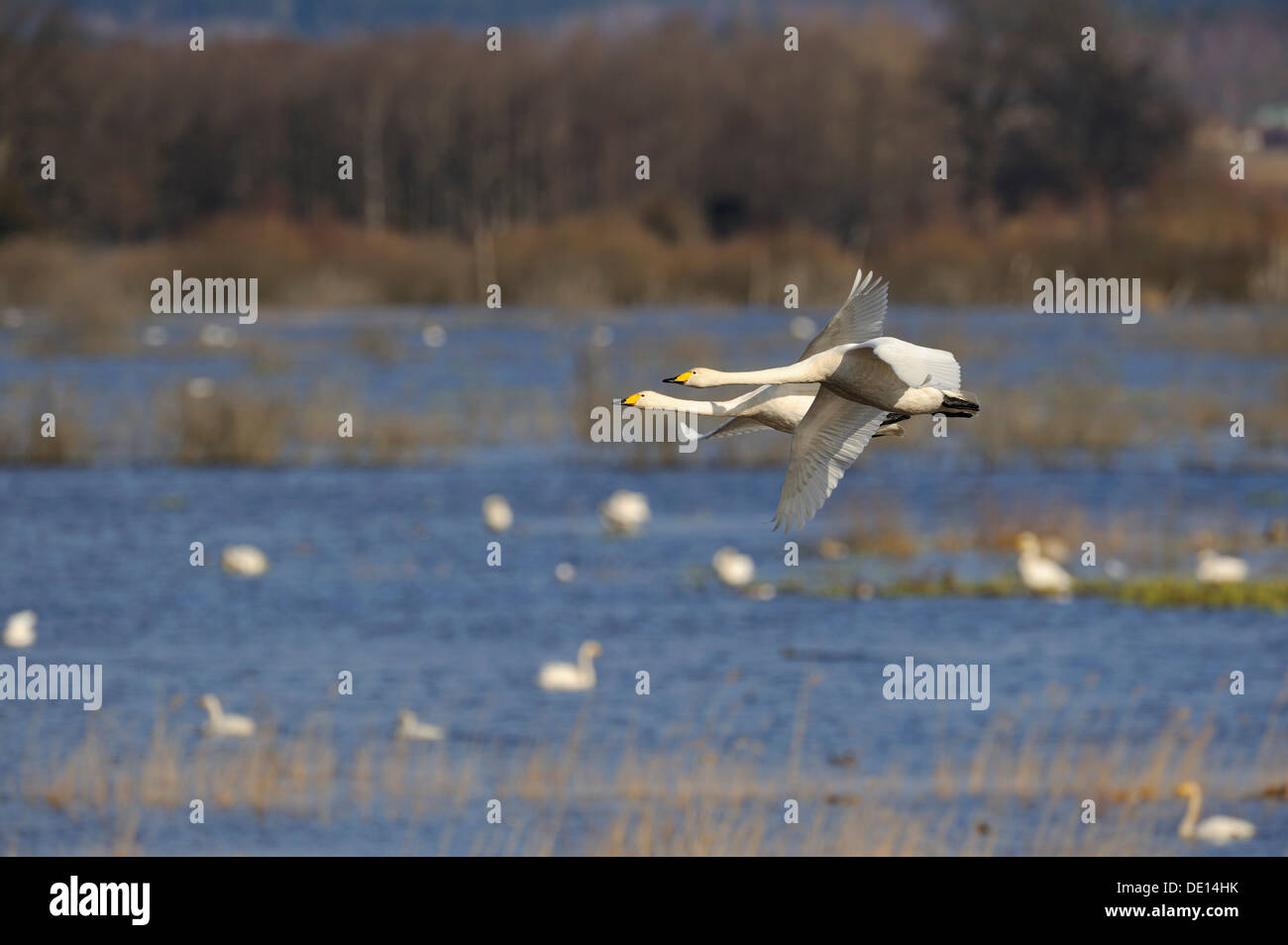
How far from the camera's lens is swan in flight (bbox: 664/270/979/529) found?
6.58 metres

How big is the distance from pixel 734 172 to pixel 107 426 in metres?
51.9

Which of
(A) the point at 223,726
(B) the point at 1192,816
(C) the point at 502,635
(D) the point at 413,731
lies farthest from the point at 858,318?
(C) the point at 502,635

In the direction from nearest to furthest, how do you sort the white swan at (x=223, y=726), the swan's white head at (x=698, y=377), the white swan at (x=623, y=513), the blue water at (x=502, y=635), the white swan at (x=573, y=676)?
the swan's white head at (x=698, y=377), the white swan at (x=223, y=726), the blue water at (x=502, y=635), the white swan at (x=573, y=676), the white swan at (x=623, y=513)

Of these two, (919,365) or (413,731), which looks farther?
(413,731)

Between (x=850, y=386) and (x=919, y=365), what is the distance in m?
0.34

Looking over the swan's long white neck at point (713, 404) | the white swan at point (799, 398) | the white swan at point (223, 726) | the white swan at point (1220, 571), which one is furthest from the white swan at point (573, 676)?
the white swan at point (799, 398)

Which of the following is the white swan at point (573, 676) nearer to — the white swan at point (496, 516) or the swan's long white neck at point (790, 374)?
the white swan at point (496, 516)

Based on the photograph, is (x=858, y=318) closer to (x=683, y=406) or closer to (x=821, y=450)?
(x=821, y=450)

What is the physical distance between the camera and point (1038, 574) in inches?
1385

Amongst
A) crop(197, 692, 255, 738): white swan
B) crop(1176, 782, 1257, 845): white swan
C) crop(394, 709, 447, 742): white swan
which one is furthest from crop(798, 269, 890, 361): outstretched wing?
crop(197, 692, 255, 738): white swan

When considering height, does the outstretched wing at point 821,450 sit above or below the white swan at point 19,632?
above

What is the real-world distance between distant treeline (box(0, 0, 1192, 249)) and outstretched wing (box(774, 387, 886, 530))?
268 feet

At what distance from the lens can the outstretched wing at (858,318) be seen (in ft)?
22.6
